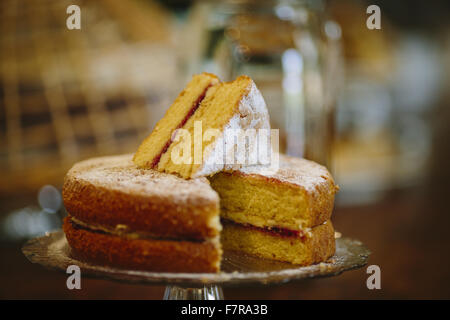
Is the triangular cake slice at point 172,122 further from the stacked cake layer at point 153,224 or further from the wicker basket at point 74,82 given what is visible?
the wicker basket at point 74,82

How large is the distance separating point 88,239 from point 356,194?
4.61m

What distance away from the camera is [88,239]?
154 centimetres

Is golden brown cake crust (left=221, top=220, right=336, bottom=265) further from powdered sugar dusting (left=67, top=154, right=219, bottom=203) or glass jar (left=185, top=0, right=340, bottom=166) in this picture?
glass jar (left=185, top=0, right=340, bottom=166)

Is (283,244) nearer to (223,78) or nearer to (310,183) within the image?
(310,183)

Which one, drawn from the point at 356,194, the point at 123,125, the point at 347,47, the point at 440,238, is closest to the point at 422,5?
the point at 347,47

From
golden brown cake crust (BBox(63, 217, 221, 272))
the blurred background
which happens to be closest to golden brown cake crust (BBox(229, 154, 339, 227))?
golden brown cake crust (BBox(63, 217, 221, 272))

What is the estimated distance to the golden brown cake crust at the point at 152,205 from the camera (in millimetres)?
1418

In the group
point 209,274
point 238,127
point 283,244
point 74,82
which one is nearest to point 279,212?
point 283,244

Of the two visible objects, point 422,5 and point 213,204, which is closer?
point 213,204

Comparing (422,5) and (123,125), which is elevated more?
(422,5)

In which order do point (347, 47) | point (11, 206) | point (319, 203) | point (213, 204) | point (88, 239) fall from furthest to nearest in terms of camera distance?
point (347, 47), point (11, 206), point (319, 203), point (88, 239), point (213, 204)

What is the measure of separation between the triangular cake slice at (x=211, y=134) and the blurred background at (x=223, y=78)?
0.83m

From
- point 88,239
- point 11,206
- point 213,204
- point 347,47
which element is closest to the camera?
point 213,204
